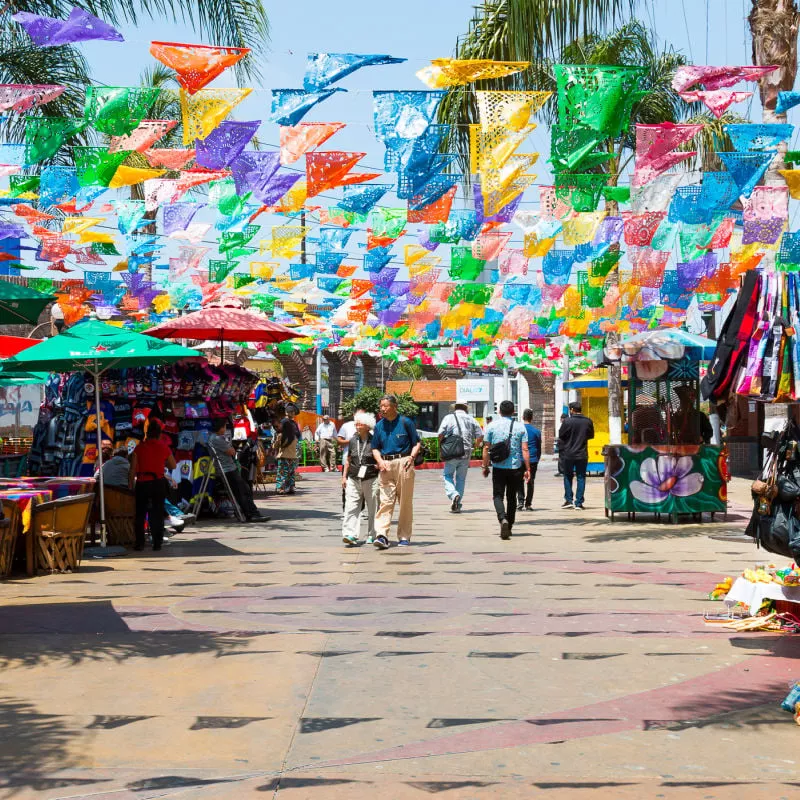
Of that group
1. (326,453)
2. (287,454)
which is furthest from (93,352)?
(326,453)

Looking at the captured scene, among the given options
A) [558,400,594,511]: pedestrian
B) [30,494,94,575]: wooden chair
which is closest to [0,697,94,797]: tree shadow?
[30,494,94,575]: wooden chair

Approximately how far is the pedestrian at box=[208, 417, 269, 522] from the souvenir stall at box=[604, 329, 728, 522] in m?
5.26

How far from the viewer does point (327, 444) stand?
1352 inches

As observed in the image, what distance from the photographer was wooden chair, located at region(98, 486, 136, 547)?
12945 mm

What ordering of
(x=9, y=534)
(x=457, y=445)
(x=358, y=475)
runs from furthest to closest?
(x=457, y=445), (x=358, y=475), (x=9, y=534)

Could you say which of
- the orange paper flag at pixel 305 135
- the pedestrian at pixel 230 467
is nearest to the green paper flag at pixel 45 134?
the orange paper flag at pixel 305 135

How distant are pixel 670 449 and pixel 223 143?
25.0 feet

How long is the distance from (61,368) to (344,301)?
12.4 meters

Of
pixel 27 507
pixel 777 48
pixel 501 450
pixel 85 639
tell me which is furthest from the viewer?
pixel 501 450

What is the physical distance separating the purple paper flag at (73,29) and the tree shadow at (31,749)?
20.1 ft

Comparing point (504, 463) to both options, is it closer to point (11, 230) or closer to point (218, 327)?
point (218, 327)

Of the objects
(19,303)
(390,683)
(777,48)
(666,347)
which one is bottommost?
(390,683)

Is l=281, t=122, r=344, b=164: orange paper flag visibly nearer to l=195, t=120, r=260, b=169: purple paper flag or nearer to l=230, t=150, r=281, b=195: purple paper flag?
l=195, t=120, r=260, b=169: purple paper flag

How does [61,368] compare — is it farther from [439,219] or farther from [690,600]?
[690,600]
